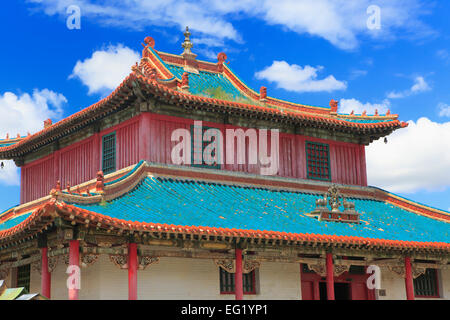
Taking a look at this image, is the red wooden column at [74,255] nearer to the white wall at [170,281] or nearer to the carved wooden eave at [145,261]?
the carved wooden eave at [145,261]

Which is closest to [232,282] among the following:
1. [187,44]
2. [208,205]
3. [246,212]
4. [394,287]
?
[246,212]

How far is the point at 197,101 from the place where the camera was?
2334 cm

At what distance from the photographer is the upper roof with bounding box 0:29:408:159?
2256 centimetres

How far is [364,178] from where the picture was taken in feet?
92.3

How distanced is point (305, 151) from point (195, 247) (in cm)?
874

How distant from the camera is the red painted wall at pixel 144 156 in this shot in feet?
76.1

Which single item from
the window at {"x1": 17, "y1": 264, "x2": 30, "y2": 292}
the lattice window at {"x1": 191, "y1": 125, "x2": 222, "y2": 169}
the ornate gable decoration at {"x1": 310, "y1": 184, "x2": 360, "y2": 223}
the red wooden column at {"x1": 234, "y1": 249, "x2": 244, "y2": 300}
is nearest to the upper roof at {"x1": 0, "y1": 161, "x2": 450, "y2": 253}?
the ornate gable decoration at {"x1": 310, "y1": 184, "x2": 360, "y2": 223}

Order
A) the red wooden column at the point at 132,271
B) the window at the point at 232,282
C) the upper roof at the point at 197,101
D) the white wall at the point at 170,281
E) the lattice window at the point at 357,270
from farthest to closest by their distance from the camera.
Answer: the lattice window at the point at 357,270
the upper roof at the point at 197,101
the window at the point at 232,282
the white wall at the point at 170,281
the red wooden column at the point at 132,271

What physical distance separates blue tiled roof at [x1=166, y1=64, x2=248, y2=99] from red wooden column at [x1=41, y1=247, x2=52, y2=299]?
29.4 feet

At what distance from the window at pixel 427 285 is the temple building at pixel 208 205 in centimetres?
6

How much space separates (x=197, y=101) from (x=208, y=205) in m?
4.22

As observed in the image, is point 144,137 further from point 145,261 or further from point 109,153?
point 145,261

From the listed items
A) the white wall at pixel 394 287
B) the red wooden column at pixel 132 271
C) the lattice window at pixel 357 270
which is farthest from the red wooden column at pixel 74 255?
the white wall at pixel 394 287

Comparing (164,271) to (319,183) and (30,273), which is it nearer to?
(30,273)
